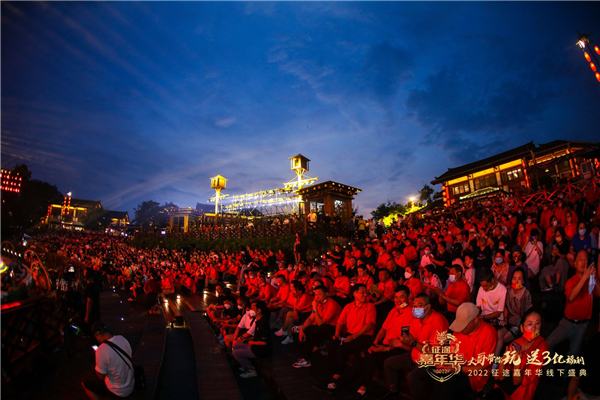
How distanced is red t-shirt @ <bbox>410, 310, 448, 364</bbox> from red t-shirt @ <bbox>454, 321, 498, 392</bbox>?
0.35m

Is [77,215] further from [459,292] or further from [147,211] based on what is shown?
[459,292]

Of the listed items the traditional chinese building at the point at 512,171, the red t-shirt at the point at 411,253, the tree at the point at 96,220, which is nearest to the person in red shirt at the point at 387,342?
the red t-shirt at the point at 411,253

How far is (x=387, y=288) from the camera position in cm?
639

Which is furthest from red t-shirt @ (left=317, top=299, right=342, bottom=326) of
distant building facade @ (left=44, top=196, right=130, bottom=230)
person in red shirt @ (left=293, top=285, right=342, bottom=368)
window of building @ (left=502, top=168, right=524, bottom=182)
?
distant building facade @ (left=44, top=196, right=130, bottom=230)

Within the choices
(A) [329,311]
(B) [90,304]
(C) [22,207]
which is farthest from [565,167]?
(C) [22,207]

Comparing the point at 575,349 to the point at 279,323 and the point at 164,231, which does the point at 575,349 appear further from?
the point at 164,231

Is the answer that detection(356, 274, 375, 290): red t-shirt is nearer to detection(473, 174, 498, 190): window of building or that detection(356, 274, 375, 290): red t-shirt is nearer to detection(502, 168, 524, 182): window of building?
detection(502, 168, 524, 182): window of building

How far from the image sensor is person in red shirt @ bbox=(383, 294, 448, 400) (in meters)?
3.76

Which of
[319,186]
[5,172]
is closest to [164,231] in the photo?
[5,172]

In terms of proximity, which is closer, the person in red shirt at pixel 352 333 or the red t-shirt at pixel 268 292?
the person in red shirt at pixel 352 333

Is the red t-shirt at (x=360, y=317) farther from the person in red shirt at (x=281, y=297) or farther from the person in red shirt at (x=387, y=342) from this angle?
the person in red shirt at (x=281, y=297)

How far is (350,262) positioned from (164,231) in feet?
90.6

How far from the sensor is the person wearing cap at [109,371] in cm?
388

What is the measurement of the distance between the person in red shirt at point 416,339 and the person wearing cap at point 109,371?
353 centimetres
